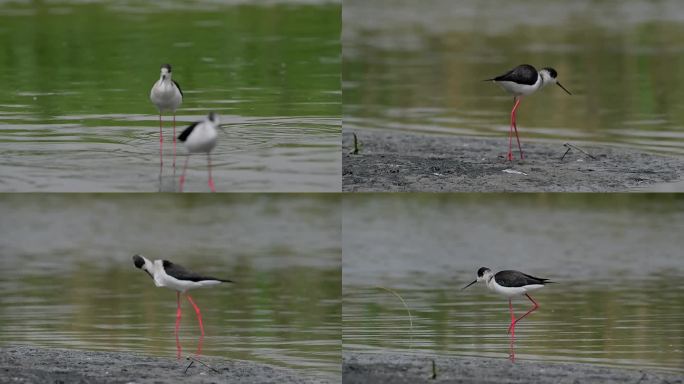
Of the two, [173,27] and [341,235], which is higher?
[173,27]

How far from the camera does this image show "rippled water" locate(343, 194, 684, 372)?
31.5 feet

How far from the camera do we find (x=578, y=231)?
14.5m

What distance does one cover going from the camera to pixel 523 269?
1249cm

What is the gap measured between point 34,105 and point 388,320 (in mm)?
3487

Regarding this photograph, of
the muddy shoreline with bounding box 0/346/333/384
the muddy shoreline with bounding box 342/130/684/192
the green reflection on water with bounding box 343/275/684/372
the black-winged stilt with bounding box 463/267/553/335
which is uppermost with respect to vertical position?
the muddy shoreline with bounding box 342/130/684/192

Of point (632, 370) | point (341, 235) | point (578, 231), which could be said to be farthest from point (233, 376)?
point (578, 231)

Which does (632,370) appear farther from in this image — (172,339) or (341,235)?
(341,235)

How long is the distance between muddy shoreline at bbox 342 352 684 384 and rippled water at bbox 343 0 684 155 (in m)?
2.50

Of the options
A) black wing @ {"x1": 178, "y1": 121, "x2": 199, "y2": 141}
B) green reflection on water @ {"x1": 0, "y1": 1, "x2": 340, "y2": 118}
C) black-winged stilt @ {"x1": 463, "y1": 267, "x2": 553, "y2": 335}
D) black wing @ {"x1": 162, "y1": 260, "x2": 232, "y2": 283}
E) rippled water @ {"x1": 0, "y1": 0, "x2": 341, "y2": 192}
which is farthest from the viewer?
green reflection on water @ {"x1": 0, "y1": 1, "x2": 340, "y2": 118}

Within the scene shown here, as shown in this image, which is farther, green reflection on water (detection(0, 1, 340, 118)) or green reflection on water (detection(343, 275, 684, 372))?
green reflection on water (detection(0, 1, 340, 118))

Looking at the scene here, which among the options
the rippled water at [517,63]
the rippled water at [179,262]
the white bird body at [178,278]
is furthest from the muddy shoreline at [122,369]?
the rippled water at [517,63]

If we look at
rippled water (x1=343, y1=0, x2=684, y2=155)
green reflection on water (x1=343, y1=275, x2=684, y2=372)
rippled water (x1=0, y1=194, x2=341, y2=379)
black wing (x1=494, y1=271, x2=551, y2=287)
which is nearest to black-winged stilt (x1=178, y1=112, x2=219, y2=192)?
rippled water (x1=0, y1=194, x2=341, y2=379)

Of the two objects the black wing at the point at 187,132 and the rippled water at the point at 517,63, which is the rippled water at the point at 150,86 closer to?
the rippled water at the point at 517,63

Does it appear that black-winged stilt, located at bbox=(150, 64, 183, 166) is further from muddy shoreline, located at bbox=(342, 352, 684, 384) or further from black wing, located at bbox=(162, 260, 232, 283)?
muddy shoreline, located at bbox=(342, 352, 684, 384)
